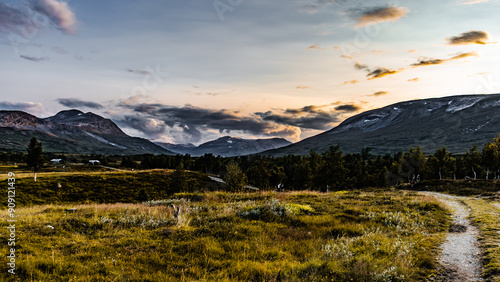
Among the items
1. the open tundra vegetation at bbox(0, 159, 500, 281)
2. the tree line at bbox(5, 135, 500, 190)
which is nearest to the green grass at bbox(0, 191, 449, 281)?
the open tundra vegetation at bbox(0, 159, 500, 281)

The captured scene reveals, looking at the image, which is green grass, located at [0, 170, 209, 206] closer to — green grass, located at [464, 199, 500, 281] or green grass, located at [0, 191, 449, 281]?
green grass, located at [0, 191, 449, 281]

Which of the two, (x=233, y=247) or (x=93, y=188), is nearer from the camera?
(x=233, y=247)

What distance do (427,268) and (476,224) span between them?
36.4 ft

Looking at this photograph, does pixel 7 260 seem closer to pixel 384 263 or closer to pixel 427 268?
pixel 384 263

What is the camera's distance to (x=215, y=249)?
28.7ft

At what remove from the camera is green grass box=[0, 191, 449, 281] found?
6973 millimetres

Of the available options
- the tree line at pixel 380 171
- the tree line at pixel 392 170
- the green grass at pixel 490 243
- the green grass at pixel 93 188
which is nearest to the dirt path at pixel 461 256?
the green grass at pixel 490 243

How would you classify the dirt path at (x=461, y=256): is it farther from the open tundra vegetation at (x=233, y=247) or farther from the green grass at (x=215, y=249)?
the green grass at (x=215, y=249)

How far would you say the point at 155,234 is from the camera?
34.2 ft

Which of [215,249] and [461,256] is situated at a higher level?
[215,249]

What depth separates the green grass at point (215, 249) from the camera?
697 centimetres

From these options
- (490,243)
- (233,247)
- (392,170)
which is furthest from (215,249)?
(392,170)

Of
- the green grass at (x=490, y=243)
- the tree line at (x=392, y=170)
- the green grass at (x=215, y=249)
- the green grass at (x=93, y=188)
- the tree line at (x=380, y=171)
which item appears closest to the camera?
the green grass at (x=215, y=249)

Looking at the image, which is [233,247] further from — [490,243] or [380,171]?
[380,171]
